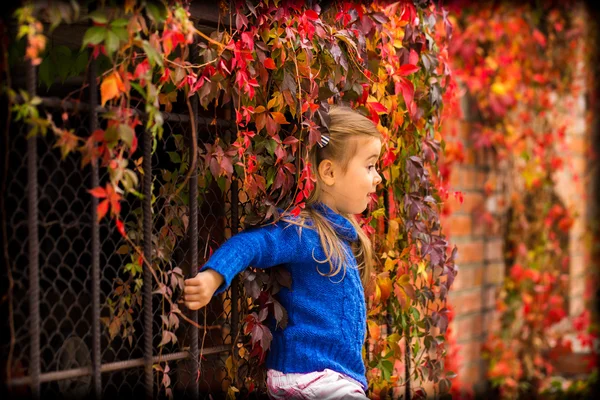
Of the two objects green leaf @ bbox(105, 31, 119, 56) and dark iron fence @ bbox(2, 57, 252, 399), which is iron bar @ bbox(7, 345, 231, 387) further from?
green leaf @ bbox(105, 31, 119, 56)

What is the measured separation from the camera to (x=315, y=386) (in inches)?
88.2

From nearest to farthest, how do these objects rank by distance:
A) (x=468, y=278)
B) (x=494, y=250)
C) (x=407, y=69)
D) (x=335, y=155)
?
(x=335, y=155)
(x=407, y=69)
(x=468, y=278)
(x=494, y=250)

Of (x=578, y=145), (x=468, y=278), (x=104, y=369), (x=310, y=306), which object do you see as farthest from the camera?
(x=578, y=145)

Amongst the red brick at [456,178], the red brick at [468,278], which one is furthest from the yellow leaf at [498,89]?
the red brick at [468,278]

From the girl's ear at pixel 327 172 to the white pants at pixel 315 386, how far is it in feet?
1.89

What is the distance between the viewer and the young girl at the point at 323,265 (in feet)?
7.30

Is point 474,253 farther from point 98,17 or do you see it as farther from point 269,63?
point 98,17

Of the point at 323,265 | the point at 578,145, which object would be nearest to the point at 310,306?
the point at 323,265

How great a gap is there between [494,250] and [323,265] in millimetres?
2715

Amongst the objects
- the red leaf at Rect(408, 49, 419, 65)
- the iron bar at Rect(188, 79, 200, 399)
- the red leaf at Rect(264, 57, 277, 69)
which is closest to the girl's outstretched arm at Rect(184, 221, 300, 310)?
the iron bar at Rect(188, 79, 200, 399)

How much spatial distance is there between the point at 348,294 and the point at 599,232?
4.30 metres

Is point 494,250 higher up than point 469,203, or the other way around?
point 469,203

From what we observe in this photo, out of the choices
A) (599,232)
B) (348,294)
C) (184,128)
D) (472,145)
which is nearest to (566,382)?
(599,232)

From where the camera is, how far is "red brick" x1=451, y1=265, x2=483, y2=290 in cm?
434
